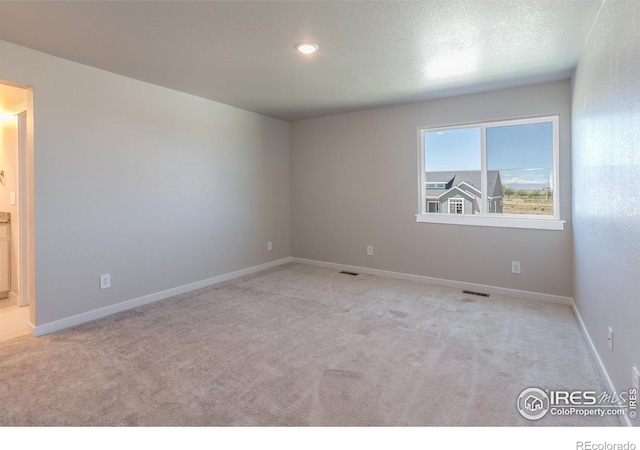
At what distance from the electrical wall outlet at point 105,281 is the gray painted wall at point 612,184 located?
3.87 m

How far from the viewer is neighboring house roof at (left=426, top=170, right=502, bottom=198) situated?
13.0 feet

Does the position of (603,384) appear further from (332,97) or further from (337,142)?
(337,142)

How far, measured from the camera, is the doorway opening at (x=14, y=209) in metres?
3.39

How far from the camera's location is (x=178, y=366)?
7.48 feet

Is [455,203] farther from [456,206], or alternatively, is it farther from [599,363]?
[599,363]

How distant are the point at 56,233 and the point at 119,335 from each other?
1.03m

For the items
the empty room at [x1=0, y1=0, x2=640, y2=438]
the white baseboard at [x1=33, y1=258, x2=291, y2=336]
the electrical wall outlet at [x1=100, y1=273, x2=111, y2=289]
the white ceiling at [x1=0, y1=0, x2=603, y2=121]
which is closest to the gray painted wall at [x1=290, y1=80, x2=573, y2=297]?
the empty room at [x1=0, y1=0, x2=640, y2=438]

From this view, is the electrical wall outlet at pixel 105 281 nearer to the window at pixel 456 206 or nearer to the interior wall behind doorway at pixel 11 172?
the interior wall behind doorway at pixel 11 172

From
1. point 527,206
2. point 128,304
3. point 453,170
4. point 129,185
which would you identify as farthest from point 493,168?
point 128,304

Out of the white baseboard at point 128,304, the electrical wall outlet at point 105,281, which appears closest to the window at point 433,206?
the white baseboard at point 128,304

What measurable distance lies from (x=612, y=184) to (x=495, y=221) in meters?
2.10

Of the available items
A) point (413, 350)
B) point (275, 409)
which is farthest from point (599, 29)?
point (275, 409)

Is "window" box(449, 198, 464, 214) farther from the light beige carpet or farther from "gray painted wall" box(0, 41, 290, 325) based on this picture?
"gray painted wall" box(0, 41, 290, 325)

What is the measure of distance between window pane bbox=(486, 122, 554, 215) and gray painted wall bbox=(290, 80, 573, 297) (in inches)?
7.6
